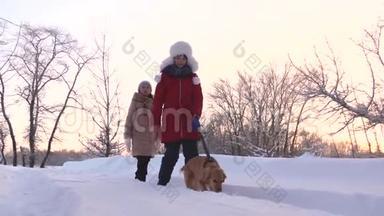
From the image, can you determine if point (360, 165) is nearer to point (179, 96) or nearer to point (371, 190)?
point (371, 190)

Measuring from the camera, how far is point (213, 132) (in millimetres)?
57906

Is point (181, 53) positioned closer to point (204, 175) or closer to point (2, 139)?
point (204, 175)

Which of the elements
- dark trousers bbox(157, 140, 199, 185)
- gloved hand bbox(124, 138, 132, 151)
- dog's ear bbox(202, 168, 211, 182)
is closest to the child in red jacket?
dark trousers bbox(157, 140, 199, 185)

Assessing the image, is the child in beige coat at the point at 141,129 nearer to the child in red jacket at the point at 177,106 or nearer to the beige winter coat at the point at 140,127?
the beige winter coat at the point at 140,127

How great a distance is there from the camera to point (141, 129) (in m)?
9.03

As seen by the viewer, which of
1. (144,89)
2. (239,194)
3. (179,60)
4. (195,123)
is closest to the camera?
(195,123)

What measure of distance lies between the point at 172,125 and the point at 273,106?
42.0 m

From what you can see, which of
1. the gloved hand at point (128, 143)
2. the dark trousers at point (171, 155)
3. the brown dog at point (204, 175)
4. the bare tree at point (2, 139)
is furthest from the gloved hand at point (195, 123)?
the bare tree at point (2, 139)

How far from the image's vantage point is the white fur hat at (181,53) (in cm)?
732

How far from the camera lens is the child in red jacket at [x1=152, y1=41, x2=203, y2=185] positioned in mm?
7199

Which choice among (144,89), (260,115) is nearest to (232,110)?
(260,115)

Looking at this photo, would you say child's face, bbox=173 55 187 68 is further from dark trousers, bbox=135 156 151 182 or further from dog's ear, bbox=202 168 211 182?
dark trousers, bbox=135 156 151 182

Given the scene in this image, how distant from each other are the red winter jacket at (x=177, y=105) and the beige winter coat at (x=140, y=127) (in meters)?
1.60

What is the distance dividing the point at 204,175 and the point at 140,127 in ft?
8.11
